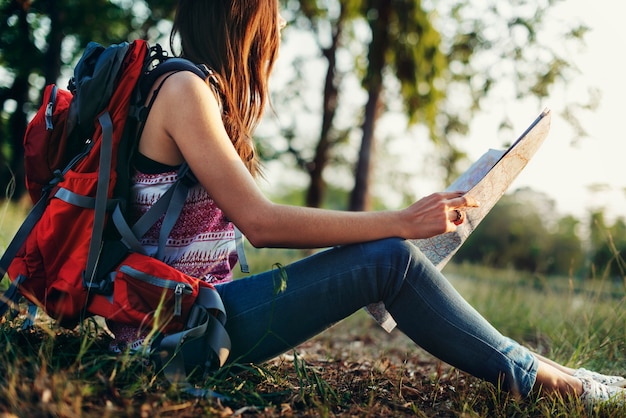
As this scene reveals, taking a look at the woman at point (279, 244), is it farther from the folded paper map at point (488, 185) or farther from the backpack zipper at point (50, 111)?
the backpack zipper at point (50, 111)

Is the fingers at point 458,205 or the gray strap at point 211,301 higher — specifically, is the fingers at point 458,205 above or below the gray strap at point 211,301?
above

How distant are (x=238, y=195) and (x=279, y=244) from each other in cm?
21

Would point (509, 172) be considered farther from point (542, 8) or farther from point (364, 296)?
point (542, 8)

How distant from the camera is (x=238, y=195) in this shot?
1850 millimetres

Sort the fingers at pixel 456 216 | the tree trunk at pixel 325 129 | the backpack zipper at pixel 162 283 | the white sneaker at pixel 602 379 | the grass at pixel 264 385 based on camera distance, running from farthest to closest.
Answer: the tree trunk at pixel 325 129 → the white sneaker at pixel 602 379 → the fingers at pixel 456 216 → the backpack zipper at pixel 162 283 → the grass at pixel 264 385

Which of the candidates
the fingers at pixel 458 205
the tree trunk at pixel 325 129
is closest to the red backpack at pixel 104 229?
the fingers at pixel 458 205

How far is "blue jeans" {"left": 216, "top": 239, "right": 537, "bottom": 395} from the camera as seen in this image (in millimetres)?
1931

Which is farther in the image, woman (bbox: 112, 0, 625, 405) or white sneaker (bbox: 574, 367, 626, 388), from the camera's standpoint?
white sneaker (bbox: 574, 367, 626, 388)

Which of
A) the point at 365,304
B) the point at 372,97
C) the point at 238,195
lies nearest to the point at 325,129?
the point at 372,97

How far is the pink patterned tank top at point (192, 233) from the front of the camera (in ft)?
6.41

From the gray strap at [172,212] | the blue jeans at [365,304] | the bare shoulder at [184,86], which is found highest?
the bare shoulder at [184,86]

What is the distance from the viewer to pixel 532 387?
2047 mm

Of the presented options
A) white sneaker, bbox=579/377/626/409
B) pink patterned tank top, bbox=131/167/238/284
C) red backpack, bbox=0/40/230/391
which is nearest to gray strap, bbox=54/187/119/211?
red backpack, bbox=0/40/230/391

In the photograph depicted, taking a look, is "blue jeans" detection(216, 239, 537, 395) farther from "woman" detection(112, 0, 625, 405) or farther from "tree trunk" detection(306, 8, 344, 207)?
"tree trunk" detection(306, 8, 344, 207)
